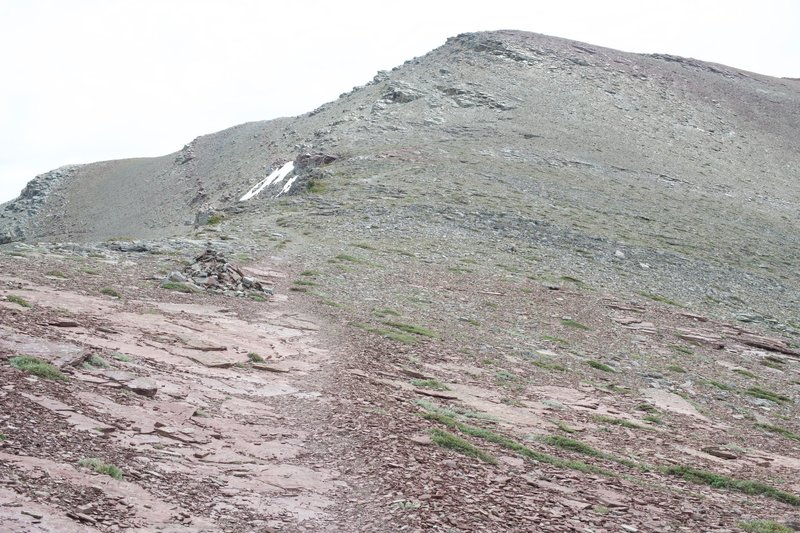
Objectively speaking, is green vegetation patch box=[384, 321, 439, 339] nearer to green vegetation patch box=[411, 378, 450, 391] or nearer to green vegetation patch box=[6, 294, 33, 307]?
green vegetation patch box=[411, 378, 450, 391]

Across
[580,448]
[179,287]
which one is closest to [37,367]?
[580,448]

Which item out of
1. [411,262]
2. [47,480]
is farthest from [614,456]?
[411,262]

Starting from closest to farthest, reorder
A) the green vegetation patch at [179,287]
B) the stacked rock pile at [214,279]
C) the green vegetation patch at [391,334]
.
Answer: the green vegetation patch at [391,334], the green vegetation patch at [179,287], the stacked rock pile at [214,279]

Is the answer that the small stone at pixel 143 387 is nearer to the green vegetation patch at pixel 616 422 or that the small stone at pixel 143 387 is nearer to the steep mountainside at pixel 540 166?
the green vegetation patch at pixel 616 422

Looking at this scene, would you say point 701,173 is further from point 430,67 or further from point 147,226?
point 147,226

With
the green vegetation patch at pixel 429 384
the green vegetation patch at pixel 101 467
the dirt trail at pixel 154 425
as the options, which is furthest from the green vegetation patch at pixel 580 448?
the green vegetation patch at pixel 101 467

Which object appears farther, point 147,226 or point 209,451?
point 147,226

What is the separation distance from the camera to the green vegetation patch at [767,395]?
21413 mm

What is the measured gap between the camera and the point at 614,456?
12969 mm

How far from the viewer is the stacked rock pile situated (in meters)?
21.4

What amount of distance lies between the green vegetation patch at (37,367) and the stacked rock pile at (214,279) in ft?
33.7

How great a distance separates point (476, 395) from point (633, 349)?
1062 cm

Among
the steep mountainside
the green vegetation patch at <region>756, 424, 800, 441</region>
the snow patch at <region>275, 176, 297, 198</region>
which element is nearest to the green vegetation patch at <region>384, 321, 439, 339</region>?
the green vegetation patch at <region>756, 424, 800, 441</region>

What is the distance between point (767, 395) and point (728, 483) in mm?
10646
